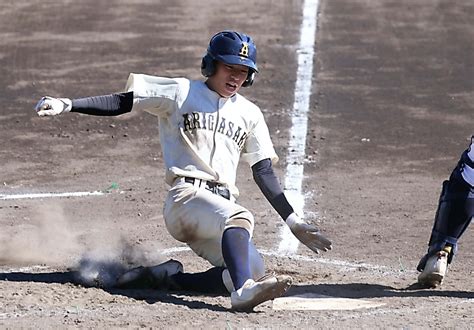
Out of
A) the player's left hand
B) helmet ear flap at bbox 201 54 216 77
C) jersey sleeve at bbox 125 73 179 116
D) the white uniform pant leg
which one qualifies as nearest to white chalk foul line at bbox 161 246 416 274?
the player's left hand

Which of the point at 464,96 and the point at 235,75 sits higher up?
the point at 235,75

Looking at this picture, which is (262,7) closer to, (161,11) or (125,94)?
(161,11)

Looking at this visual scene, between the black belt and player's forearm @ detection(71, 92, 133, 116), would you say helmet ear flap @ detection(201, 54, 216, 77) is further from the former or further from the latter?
the black belt

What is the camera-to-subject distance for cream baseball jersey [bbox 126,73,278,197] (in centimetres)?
576

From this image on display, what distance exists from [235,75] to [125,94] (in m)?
0.59

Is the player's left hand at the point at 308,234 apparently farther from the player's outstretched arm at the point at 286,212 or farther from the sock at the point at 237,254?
the sock at the point at 237,254

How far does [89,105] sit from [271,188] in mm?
1076

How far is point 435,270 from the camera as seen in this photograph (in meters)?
6.00

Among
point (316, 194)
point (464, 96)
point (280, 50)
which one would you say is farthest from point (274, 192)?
point (280, 50)

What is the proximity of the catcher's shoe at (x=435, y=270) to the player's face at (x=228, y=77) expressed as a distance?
1.45m

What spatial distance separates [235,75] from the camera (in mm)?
5812

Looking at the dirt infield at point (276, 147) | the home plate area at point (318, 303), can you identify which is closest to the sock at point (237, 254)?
the dirt infield at point (276, 147)

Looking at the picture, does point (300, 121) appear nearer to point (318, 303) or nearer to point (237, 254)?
point (318, 303)

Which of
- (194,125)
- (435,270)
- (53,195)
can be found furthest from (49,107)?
(53,195)
